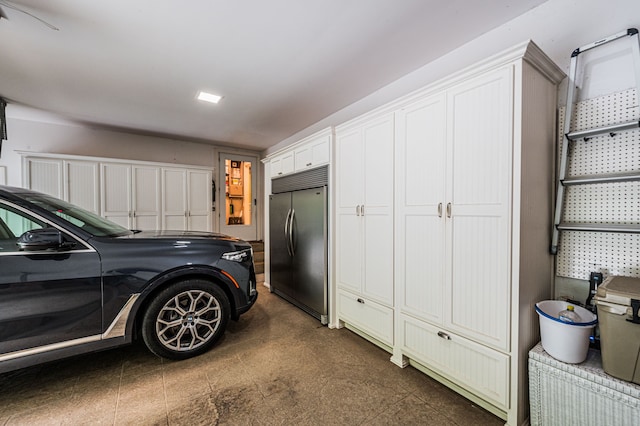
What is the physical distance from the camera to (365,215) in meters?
2.35

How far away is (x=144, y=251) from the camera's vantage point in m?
1.98

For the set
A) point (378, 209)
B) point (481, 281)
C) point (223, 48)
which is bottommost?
point (481, 281)

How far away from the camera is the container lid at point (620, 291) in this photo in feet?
3.72

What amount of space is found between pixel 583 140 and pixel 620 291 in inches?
37.8

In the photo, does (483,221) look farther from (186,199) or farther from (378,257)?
(186,199)

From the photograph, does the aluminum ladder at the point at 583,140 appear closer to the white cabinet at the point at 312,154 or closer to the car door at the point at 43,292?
the white cabinet at the point at 312,154

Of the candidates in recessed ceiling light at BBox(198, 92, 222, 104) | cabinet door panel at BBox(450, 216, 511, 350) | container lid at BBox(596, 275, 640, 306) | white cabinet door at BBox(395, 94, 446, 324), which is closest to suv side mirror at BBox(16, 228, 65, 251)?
recessed ceiling light at BBox(198, 92, 222, 104)

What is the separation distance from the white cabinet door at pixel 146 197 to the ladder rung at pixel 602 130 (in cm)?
527

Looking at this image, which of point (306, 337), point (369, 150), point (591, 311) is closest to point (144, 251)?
point (306, 337)

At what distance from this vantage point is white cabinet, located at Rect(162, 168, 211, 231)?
14.9 ft

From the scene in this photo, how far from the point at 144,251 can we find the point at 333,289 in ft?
5.79

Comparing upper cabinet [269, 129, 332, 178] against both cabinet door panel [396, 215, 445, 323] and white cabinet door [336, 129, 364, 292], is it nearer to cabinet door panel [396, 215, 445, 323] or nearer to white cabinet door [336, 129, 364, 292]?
white cabinet door [336, 129, 364, 292]

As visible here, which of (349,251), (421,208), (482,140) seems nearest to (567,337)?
(421,208)

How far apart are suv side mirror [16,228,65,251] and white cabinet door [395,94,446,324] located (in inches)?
94.0
